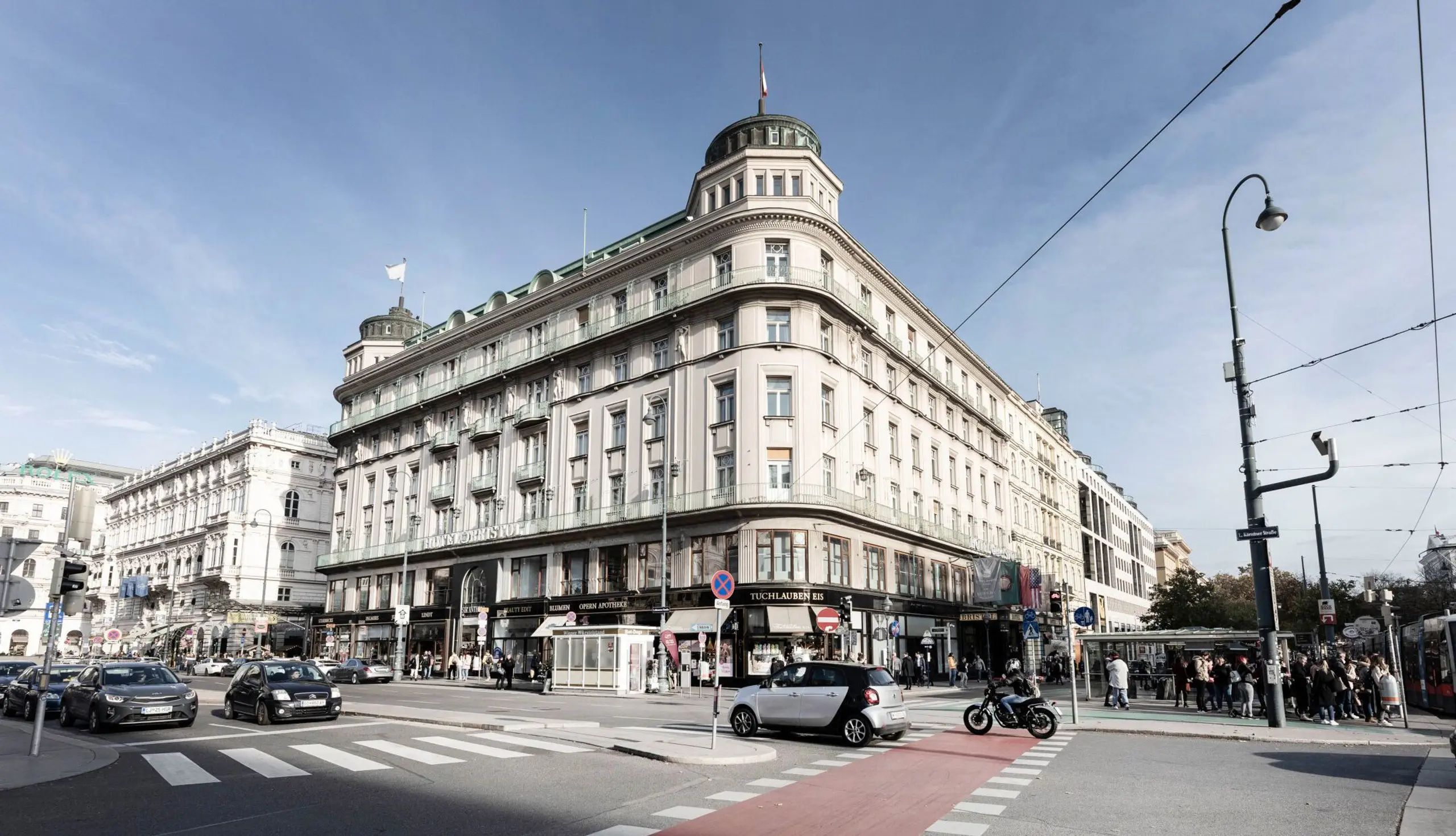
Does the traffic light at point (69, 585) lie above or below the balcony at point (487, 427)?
below

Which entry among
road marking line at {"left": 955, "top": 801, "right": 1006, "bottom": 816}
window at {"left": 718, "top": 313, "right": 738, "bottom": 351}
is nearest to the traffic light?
road marking line at {"left": 955, "top": 801, "right": 1006, "bottom": 816}

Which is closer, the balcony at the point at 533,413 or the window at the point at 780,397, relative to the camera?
the window at the point at 780,397

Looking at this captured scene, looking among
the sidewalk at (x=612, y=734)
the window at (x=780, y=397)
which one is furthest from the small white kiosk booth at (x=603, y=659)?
the window at (x=780, y=397)

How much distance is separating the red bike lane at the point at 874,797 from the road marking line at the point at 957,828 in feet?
0.35

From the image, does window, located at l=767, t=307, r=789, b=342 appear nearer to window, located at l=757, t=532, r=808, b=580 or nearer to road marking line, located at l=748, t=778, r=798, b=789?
window, located at l=757, t=532, r=808, b=580

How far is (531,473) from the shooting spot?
163 feet

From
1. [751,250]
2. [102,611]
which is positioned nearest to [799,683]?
[751,250]

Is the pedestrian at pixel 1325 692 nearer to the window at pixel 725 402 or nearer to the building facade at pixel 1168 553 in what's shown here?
the window at pixel 725 402

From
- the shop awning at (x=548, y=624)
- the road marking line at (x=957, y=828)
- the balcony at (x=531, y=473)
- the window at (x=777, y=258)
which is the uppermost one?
the window at (x=777, y=258)

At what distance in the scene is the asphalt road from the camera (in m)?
9.00

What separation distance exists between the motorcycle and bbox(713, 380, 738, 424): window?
77.7 feet

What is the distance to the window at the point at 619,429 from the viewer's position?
45.6 meters

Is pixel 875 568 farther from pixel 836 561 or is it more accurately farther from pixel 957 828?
pixel 957 828

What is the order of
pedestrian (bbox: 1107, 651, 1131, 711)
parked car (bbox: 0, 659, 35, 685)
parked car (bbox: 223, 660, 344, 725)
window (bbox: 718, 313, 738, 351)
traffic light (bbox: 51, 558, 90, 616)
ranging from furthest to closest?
window (bbox: 718, 313, 738, 351), parked car (bbox: 0, 659, 35, 685), pedestrian (bbox: 1107, 651, 1131, 711), parked car (bbox: 223, 660, 344, 725), traffic light (bbox: 51, 558, 90, 616)
